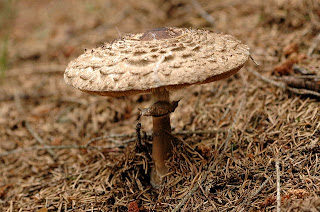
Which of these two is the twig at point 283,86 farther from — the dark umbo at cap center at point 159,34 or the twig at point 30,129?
the twig at point 30,129

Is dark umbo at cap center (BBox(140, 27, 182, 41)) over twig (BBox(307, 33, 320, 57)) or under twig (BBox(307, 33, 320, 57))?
under

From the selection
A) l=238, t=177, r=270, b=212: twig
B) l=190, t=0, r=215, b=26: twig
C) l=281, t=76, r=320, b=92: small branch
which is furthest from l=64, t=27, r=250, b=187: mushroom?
l=190, t=0, r=215, b=26: twig

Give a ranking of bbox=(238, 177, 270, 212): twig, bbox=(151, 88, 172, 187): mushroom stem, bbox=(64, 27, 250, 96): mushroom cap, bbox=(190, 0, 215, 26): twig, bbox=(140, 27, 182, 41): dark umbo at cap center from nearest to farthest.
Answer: bbox=(64, 27, 250, 96): mushroom cap, bbox=(238, 177, 270, 212): twig, bbox=(140, 27, 182, 41): dark umbo at cap center, bbox=(151, 88, 172, 187): mushroom stem, bbox=(190, 0, 215, 26): twig

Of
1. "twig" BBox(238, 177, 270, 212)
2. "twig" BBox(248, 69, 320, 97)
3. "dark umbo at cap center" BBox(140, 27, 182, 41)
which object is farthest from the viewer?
"twig" BBox(248, 69, 320, 97)

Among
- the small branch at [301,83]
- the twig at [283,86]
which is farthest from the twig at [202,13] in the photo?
the small branch at [301,83]

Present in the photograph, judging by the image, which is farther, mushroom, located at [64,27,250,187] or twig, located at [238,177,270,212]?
twig, located at [238,177,270,212]

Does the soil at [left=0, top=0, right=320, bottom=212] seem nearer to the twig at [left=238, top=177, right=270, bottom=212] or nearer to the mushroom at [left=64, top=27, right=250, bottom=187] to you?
the twig at [left=238, top=177, right=270, bottom=212]

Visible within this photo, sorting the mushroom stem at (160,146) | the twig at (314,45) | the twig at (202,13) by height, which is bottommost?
A: the mushroom stem at (160,146)
